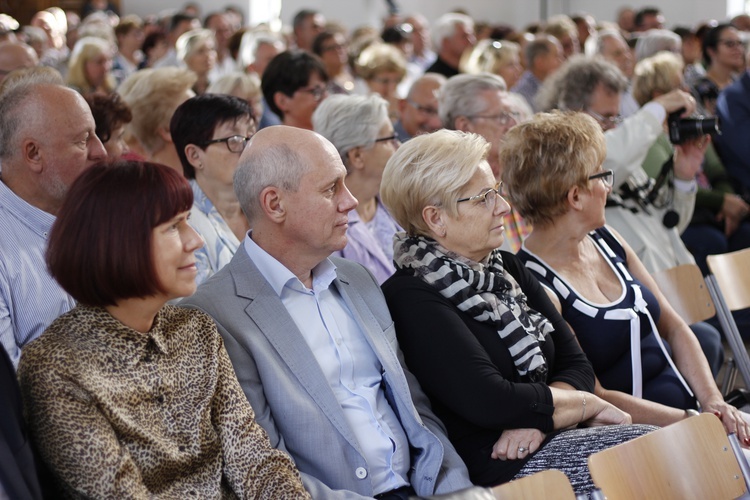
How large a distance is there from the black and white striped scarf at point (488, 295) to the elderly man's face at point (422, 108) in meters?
2.16

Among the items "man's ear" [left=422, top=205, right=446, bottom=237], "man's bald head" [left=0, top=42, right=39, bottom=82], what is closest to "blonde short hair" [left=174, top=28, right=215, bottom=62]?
"man's bald head" [left=0, top=42, right=39, bottom=82]

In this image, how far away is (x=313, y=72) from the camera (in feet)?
14.4

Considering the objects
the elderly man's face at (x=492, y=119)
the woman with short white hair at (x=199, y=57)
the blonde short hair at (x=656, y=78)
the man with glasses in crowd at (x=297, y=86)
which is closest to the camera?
the elderly man's face at (x=492, y=119)

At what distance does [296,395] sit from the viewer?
1946 millimetres

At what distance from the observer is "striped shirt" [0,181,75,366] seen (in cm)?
207

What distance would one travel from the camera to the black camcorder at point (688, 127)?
379cm

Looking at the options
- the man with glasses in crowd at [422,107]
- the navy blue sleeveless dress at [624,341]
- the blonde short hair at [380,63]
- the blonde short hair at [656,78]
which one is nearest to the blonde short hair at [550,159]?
the navy blue sleeveless dress at [624,341]

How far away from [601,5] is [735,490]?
547 inches

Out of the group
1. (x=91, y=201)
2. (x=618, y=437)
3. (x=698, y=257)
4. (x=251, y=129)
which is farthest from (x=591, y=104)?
(x=91, y=201)

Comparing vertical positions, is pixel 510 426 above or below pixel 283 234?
below

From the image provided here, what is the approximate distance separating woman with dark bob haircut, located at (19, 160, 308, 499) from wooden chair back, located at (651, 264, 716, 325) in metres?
1.73

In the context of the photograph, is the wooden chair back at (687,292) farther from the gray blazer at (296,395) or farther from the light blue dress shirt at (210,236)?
the light blue dress shirt at (210,236)

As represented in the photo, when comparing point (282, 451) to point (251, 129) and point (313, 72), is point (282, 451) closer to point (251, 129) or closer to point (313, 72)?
point (251, 129)

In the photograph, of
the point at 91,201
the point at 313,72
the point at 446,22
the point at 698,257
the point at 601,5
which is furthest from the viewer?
the point at 601,5
